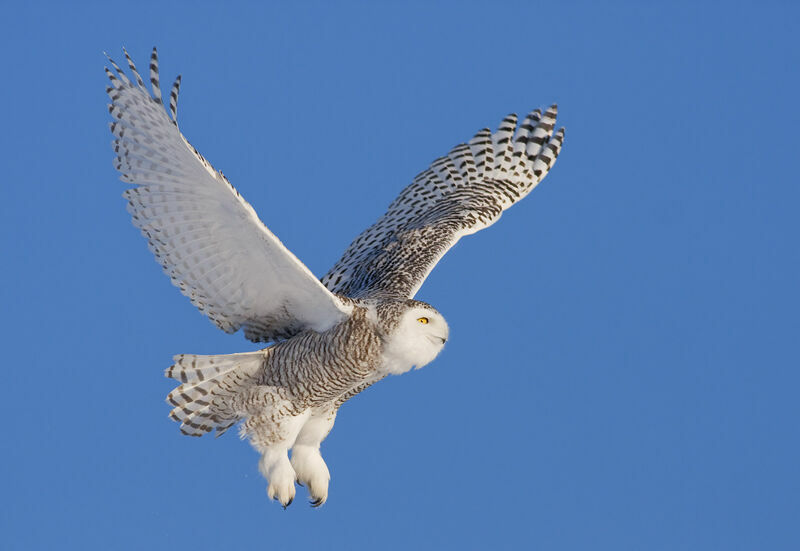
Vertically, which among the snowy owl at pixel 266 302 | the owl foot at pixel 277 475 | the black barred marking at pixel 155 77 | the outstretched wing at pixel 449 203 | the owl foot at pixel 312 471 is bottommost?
the owl foot at pixel 277 475

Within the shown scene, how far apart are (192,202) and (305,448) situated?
6.02 ft

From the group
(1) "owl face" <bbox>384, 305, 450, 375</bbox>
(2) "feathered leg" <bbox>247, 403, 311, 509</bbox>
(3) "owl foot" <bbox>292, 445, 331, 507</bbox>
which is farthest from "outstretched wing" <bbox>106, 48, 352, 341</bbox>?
(3) "owl foot" <bbox>292, 445, 331, 507</bbox>

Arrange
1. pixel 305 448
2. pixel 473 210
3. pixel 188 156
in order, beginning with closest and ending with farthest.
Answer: pixel 188 156
pixel 305 448
pixel 473 210

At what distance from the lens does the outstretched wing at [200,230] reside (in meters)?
5.96

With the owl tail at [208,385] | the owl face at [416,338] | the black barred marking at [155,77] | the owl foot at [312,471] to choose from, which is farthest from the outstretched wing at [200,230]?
the owl foot at [312,471]

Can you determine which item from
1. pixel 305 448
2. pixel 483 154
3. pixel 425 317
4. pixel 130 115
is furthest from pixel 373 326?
pixel 483 154

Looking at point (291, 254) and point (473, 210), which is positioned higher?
point (473, 210)

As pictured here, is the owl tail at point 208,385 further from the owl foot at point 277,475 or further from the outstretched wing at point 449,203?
the outstretched wing at point 449,203

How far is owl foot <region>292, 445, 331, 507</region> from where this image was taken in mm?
7180

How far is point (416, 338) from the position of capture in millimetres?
6348

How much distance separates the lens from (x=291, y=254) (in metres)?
6.09

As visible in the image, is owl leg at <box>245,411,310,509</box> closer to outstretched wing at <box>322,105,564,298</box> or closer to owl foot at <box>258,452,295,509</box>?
owl foot at <box>258,452,295,509</box>

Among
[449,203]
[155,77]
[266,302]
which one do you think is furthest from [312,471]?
[155,77]

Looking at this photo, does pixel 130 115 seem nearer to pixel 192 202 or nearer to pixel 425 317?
pixel 192 202
